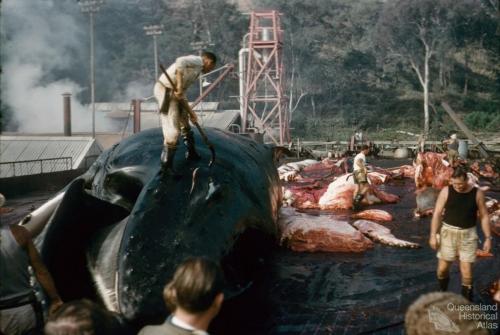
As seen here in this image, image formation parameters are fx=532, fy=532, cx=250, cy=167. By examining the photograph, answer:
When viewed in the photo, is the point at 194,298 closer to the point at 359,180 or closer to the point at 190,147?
the point at 190,147

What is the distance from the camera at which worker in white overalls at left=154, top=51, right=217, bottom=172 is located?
6.17 metres

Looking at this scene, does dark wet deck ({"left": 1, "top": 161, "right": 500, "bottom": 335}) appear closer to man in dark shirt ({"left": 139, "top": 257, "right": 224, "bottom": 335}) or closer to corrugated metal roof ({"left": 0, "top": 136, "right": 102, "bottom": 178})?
man in dark shirt ({"left": 139, "top": 257, "right": 224, "bottom": 335})

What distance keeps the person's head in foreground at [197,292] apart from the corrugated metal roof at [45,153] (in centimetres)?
2570

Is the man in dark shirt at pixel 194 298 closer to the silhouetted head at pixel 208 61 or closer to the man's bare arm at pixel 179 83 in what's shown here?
the man's bare arm at pixel 179 83

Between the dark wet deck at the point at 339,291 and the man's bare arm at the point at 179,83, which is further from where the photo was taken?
the man's bare arm at the point at 179,83

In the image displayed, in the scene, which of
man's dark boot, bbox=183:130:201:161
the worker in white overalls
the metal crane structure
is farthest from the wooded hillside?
the worker in white overalls

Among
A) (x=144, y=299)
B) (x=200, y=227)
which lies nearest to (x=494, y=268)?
(x=200, y=227)

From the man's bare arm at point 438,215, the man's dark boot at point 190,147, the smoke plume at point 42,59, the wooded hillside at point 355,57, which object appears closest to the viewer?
the man's dark boot at point 190,147

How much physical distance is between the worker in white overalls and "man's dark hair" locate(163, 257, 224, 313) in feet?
10.8

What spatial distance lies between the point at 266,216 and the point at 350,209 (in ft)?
25.4

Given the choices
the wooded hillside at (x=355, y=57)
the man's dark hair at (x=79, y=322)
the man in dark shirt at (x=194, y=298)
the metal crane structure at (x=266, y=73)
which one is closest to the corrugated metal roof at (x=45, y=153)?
the metal crane structure at (x=266, y=73)

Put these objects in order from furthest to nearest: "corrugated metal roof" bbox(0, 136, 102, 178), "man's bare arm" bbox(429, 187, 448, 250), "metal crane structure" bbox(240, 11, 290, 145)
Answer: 1. "metal crane structure" bbox(240, 11, 290, 145)
2. "corrugated metal roof" bbox(0, 136, 102, 178)
3. "man's bare arm" bbox(429, 187, 448, 250)

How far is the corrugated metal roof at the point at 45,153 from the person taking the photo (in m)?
28.5

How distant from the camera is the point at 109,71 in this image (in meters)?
77.3
